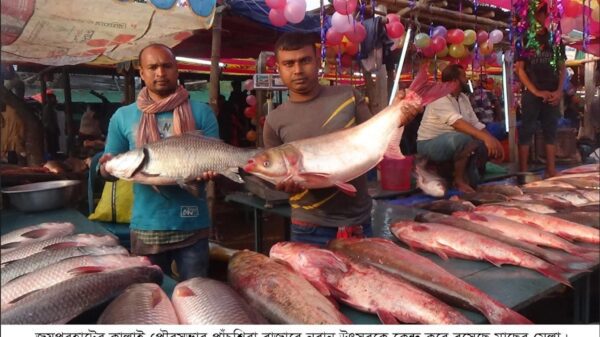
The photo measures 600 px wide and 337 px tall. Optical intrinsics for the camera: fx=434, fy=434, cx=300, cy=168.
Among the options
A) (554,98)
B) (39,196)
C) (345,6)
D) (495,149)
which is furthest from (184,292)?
(345,6)

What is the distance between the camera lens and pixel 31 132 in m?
2.90

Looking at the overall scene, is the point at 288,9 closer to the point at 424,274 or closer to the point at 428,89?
the point at 428,89

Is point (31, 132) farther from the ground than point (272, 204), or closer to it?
farther from the ground

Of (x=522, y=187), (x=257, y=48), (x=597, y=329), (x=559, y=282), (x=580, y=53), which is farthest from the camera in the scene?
(x=257, y=48)

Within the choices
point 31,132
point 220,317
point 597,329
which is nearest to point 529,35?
point 597,329

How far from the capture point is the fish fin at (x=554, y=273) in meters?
1.92

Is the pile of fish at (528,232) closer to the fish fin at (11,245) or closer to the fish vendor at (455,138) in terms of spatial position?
the fish vendor at (455,138)

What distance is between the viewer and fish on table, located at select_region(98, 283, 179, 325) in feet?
4.81

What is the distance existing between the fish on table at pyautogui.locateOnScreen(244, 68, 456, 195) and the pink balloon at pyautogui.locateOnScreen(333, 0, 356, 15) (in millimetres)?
2696

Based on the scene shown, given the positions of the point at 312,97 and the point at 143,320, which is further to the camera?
the point at 312,97

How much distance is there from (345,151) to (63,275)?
4.21 ft

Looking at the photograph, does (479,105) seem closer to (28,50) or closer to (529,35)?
(529,35)

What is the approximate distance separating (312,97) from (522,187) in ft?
7.55

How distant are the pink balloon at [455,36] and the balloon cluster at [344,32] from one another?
1758 mm
